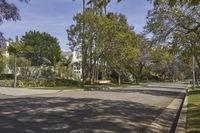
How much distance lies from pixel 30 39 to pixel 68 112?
92482 millimetres

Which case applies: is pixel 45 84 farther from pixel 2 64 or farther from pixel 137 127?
pixel 137 127

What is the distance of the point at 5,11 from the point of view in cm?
1115

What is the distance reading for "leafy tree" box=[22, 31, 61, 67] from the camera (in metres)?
99.4

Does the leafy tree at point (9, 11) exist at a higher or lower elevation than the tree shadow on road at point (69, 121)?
higher

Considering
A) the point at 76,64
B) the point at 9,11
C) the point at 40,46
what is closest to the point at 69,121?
the point at 9,11

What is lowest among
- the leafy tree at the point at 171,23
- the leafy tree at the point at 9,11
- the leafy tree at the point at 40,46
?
the leafy tree at the point at 9,11

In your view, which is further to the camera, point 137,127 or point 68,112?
point 68,112

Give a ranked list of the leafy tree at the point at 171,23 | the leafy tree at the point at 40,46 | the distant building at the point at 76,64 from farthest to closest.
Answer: the leafy tree at the point at 40,46, the distant building at the point at 76,64, the leafy tree at the point at 171,23

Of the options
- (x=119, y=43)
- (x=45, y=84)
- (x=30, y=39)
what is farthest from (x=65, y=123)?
(x=30, y=39)

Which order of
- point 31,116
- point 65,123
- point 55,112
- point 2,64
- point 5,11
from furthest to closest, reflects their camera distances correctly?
point 2,64, point 55,112, point 31,116, point 65,123, point 5,11

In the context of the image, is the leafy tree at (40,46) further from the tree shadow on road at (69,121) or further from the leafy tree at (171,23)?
the tree shadow on road at (69,121)

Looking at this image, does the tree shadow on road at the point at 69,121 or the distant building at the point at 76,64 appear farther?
the distant building at the point at 76,64

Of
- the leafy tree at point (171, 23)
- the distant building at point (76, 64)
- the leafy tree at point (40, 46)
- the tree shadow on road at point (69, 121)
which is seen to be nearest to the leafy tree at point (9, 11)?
the tree shadow on road at point (69, 121)

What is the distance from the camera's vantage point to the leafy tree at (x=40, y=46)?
9944 cm
